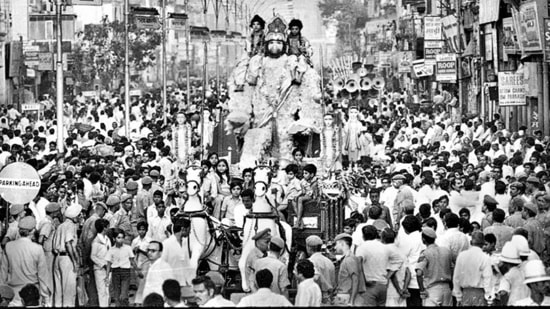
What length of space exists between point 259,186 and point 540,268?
637cm

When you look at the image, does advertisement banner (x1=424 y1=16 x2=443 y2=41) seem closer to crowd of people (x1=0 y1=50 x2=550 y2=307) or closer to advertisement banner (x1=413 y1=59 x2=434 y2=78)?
advertisement banner (x1=413 y1=59 x2=434 y2=78)

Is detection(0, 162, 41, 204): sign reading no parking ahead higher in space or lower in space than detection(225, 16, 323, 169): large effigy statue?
lower

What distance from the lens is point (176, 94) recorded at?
80500 mm

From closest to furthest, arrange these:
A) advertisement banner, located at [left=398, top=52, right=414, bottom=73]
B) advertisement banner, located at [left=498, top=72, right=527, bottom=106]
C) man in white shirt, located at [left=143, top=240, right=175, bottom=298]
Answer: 1. man in white shirt, located at [left=143, top=240, right=175, bottom=298]
2. advertisement banner, located at [left=498, top=72, right=527, bottom=106]
3. advertisement banner, located at [left=398, top=52, right=414, bottom=73]

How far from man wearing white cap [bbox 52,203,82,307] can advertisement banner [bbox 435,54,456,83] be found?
3550cm

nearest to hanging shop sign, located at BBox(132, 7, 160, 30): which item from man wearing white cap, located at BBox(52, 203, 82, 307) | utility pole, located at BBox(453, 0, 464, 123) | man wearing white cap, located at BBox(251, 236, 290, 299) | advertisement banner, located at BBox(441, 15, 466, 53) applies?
utility pole, located at BBox(453, 0, 464, 123)

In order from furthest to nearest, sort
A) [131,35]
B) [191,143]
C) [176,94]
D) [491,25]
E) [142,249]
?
1. [131,35]
2. [176,94]
3. [491,25]
4. [191,143]
5. [142,249]

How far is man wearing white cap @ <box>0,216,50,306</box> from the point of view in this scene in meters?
17.3

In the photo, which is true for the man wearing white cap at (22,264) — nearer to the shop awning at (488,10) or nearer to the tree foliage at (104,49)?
the shop awning at (488,10)

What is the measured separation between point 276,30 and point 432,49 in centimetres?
3032

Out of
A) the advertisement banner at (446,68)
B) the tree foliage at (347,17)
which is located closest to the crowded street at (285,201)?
the advertisement banner at (446,68)

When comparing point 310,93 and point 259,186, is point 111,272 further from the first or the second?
point 310,93

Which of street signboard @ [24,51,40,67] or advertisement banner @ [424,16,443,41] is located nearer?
advertisement banner @ [424,16,443,41]

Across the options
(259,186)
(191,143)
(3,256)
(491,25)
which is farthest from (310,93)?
(491,25)
